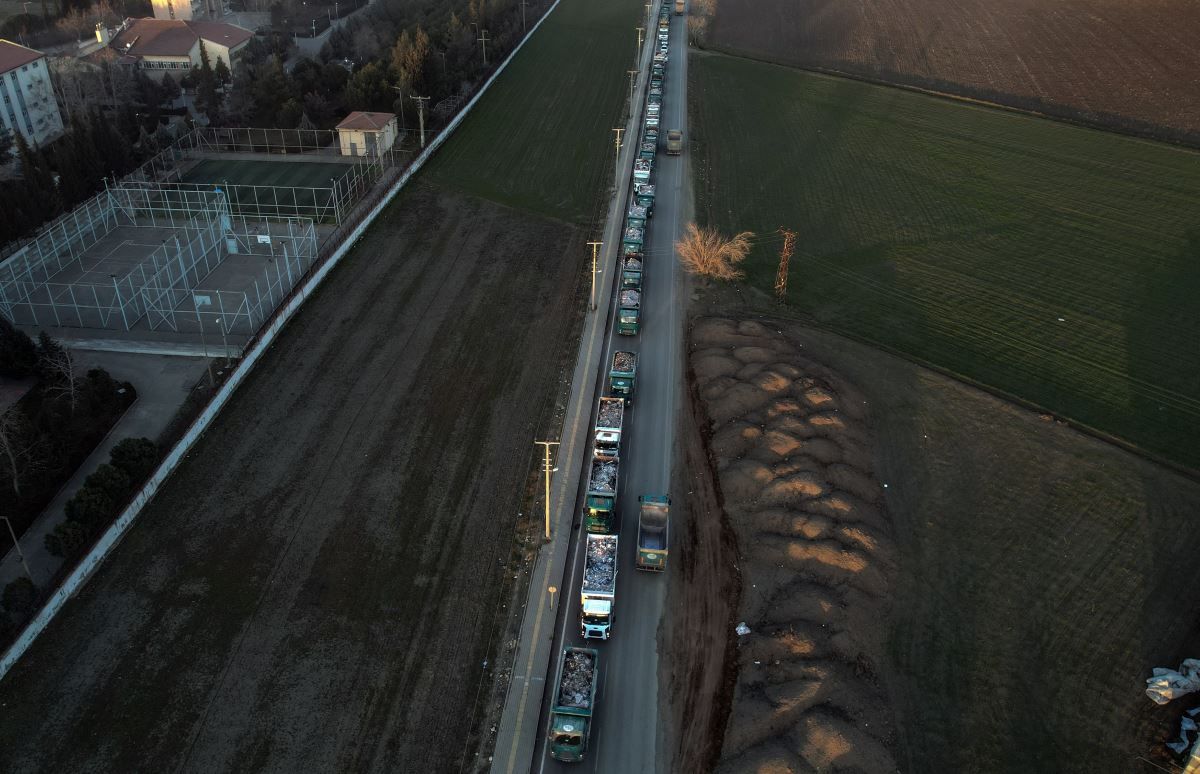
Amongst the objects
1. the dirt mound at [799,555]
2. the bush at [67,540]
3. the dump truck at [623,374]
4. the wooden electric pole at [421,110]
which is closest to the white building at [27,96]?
the wooden electric pole at [421,110]

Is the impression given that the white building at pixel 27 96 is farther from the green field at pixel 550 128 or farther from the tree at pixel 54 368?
the tree at pixel 54 368

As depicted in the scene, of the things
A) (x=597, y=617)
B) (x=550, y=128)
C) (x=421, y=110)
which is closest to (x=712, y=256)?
(x=597, y=617)

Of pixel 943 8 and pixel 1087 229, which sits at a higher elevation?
pixel 943 8

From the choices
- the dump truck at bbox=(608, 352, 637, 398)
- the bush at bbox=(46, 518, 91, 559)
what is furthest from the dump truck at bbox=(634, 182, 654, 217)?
the bush at bbox=(46, 518, 91, 559)

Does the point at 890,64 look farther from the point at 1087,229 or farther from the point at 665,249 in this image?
the point at 665,249

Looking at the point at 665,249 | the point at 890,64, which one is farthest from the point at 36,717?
the point at 890,64

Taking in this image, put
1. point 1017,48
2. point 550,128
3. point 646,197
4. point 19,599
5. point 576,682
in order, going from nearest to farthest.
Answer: point 576,682, point 19,599, point 646,197, point 550,128, point 1017,48

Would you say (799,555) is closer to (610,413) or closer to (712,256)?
(610,413)
